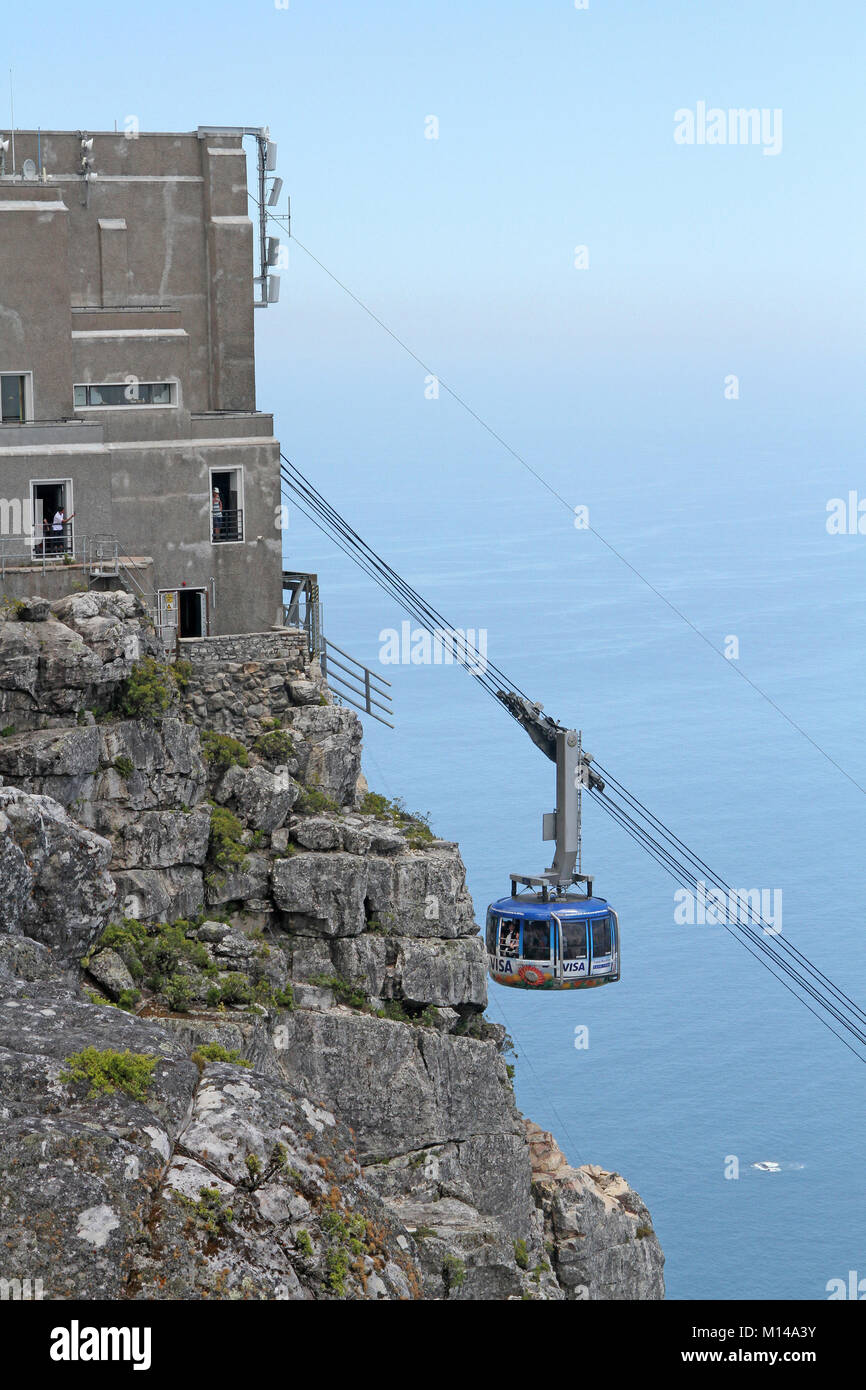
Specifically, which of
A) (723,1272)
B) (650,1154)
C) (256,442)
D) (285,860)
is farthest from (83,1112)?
(650,1154)

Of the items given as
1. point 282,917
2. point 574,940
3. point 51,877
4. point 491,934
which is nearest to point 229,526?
point 282,917

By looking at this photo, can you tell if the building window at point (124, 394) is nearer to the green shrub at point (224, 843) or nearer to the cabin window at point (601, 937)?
the green shrub at point (224, 843)

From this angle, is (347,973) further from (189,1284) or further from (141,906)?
(189,1284)

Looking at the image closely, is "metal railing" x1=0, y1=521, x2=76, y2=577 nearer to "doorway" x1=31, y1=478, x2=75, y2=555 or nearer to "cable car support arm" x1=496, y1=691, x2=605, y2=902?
"doorway" x1=31, y1=478, x2=75, y2=555

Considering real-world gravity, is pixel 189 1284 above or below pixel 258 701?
below

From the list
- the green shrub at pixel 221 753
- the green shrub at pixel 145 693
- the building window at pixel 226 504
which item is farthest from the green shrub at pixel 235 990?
the building window at pixel 226 504

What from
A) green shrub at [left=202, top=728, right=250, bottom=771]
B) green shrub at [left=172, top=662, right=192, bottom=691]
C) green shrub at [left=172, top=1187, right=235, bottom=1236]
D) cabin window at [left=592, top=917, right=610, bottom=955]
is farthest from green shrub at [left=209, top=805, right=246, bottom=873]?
green shrub at [left=172, top=1187, right=235, bottom=1236]
